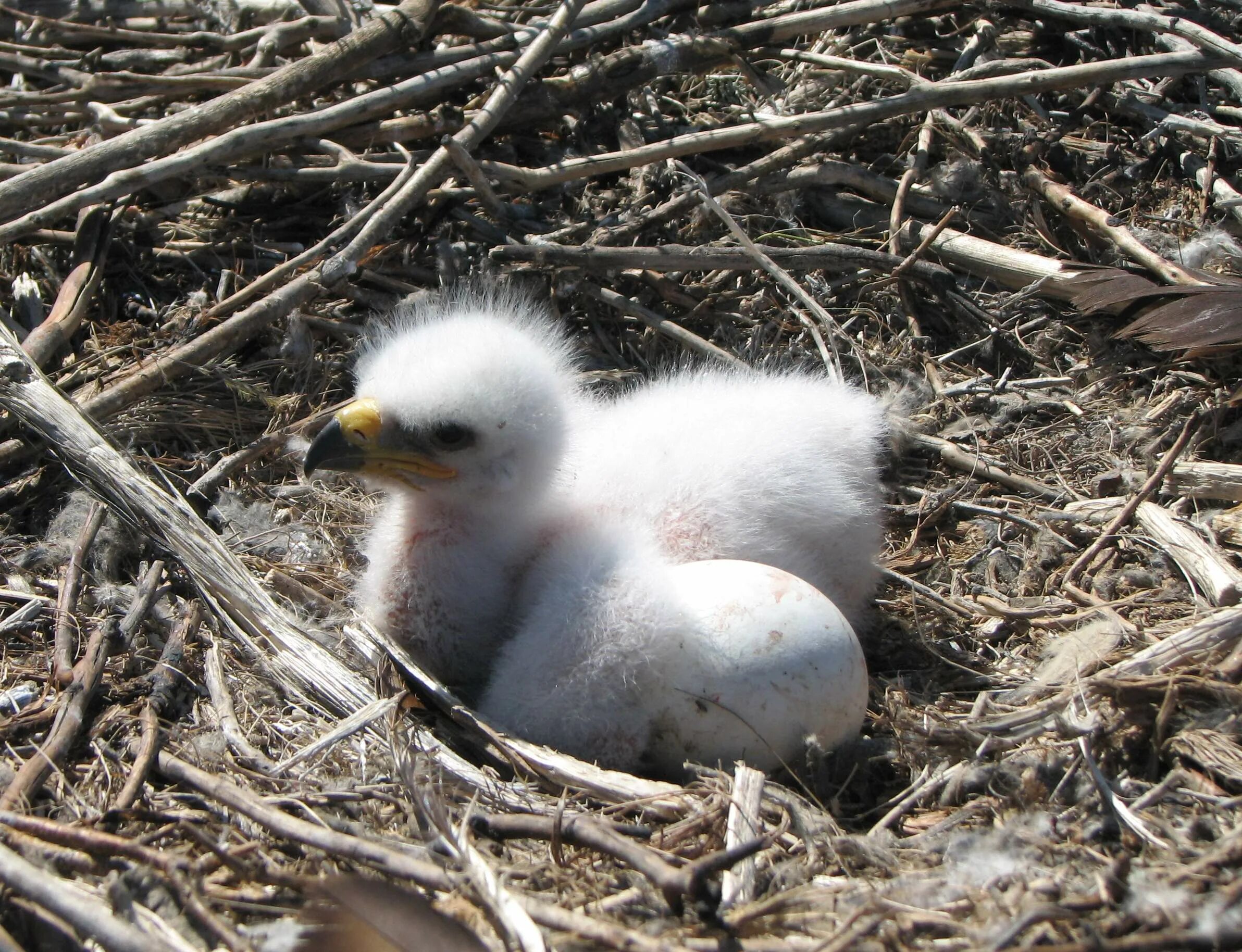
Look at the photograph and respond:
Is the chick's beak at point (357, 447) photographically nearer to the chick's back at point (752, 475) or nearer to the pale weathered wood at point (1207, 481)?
the chick's back at point (752, 475)

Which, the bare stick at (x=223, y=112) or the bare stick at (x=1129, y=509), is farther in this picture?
the bare stick at (x=223, y=112)

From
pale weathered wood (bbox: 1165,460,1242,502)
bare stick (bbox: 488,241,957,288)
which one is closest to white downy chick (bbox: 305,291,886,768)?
bare stick (bbox: 488,241,957,288)

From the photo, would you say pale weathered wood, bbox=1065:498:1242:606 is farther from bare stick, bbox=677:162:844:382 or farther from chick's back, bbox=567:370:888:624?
bare stick, bbox=677:162:844:382

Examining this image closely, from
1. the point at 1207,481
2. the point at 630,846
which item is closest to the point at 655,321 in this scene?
the point at 1207,481

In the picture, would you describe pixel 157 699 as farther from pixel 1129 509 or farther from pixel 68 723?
pixel 1129 509

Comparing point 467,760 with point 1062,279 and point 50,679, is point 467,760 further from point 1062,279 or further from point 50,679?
point 1062,279

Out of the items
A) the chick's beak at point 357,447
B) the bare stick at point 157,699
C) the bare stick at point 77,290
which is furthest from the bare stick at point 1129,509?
the bare stick at point 77,290
